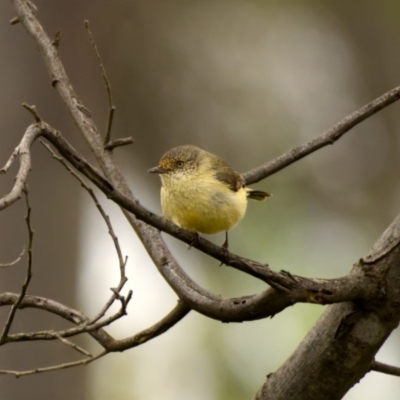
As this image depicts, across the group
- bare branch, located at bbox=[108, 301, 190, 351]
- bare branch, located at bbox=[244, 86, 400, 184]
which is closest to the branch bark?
bare branch, located at bbox=[108, 301, 190, 351]

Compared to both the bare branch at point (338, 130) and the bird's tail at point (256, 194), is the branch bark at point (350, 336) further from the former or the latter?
the bird's tail at point (256, 194)

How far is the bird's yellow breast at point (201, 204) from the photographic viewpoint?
10.1 ft

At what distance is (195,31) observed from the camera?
7086 mm

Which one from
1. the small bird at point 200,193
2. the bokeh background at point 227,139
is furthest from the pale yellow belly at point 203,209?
the bokeh background at point 227,139

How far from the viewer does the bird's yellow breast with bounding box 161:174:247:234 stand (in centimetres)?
307

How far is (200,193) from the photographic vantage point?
316 cm

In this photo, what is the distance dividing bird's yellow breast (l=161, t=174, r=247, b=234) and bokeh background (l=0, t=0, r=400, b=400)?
7.44ft

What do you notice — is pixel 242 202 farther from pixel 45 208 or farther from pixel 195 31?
pixel 195 31

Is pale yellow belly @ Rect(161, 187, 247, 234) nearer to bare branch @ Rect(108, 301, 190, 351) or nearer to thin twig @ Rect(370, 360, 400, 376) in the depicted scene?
bare branch @ Rect(108, 301, 190, 351)

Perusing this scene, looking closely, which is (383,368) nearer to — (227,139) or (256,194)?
(256,194)

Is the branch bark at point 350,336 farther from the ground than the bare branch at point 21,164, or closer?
closer

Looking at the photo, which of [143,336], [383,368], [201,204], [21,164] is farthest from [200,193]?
[21,164]

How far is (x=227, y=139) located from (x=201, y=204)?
3.79 metres

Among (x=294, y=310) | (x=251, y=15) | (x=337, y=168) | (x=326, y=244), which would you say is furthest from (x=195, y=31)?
(x=294, y=310)
